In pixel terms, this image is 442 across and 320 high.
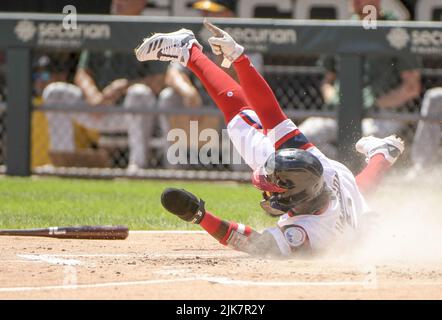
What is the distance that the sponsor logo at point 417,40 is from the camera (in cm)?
1193

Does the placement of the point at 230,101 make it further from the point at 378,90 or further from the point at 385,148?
the point at 378,90

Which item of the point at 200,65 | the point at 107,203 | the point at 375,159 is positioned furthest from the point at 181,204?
the point at 107,203

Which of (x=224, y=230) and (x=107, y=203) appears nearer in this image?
(x=224, y=230)

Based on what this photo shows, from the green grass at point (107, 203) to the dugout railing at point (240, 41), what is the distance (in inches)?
20.9

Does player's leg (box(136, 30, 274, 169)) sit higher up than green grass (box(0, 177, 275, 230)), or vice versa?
player's leg (box(136, 30, 274, 169))

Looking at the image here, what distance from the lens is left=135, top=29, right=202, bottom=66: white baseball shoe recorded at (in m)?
8.16

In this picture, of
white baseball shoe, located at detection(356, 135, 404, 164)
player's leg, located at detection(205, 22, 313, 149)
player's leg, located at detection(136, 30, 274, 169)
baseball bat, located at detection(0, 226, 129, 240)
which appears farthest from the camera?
white baseball shoe, located at detection(356, 135, 404, 164)

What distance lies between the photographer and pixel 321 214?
6.63 m

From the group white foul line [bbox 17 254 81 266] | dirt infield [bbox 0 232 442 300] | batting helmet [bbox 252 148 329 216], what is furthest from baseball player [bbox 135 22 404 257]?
white foul line [bbox 17 254 81 266]

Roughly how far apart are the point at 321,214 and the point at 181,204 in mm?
890

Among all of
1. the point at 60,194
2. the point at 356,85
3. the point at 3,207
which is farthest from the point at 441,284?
the point at 356,85

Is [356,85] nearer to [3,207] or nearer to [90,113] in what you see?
[90,113]

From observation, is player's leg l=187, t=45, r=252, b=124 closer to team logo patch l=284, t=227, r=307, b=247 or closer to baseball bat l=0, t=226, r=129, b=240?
baseball bat l=0, t=226, r=129, b=240

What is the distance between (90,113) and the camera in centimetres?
1284
